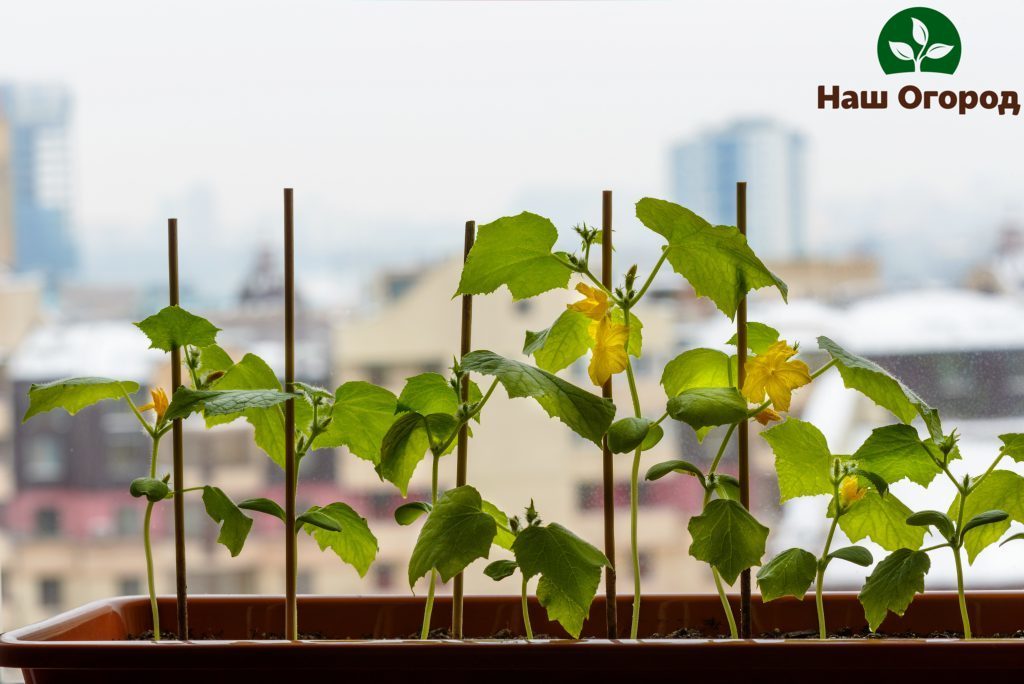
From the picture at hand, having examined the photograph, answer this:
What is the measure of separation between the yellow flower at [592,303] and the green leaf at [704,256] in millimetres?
54

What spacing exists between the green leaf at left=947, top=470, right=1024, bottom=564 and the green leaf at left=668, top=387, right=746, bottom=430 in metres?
0.20

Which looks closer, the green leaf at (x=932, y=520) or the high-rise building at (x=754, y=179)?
the green leaf at (x=932, y=520)

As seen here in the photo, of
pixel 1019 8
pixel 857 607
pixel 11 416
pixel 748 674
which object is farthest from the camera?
pixel 11 416

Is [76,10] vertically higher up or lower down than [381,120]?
higher up

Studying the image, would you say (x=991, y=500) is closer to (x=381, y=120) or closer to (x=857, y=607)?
(x=857, y=607)

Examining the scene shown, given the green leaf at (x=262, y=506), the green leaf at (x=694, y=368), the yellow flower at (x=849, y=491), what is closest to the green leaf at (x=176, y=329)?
the green leaf at (x=262, y=506)

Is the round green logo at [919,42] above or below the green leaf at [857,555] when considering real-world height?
above

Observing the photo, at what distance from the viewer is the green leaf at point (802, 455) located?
2.68 feet

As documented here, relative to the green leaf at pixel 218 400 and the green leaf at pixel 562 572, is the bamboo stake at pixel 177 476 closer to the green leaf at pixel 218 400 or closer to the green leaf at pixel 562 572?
the green leaf at pixel 218 400

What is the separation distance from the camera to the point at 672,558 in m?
1.38

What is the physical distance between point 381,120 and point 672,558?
2.15 ft

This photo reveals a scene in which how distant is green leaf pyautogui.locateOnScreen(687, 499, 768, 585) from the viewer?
72 cm

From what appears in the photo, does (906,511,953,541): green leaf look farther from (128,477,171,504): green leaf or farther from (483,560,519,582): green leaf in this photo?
(128,477,171,504): green leaf

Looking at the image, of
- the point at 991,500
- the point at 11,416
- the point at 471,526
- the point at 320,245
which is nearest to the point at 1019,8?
the point at 991,500
